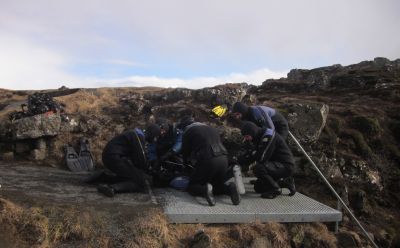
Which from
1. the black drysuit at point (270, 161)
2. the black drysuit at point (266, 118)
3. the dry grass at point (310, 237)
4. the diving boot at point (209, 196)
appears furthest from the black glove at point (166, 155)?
the dry grass at point (310, 237)

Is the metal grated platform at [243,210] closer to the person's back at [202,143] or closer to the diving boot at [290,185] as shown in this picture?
the diving boot at [290,185]

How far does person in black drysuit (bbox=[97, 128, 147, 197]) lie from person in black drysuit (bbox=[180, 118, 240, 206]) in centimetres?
87

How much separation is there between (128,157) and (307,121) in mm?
5764

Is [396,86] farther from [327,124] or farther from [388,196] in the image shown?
[388,196]

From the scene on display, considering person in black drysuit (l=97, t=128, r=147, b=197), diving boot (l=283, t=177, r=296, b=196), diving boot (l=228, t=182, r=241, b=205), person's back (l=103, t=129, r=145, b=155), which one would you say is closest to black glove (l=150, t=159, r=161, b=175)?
person in black drysuit (l=97, t=128, r=147, b=197)

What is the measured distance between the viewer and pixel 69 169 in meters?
10.1

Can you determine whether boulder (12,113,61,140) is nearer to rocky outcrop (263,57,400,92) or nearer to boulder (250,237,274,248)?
boulder (250,237,274,248)

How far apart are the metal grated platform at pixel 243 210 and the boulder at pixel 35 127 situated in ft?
13.8

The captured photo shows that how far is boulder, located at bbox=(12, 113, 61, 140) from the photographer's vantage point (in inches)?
409

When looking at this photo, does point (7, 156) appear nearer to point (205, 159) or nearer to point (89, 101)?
point (89, 101)

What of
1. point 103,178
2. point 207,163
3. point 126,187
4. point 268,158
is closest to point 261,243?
point 207,163

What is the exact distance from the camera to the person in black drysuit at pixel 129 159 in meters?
7.80

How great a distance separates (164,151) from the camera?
347 inches

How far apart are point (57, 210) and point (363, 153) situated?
8996 mm
